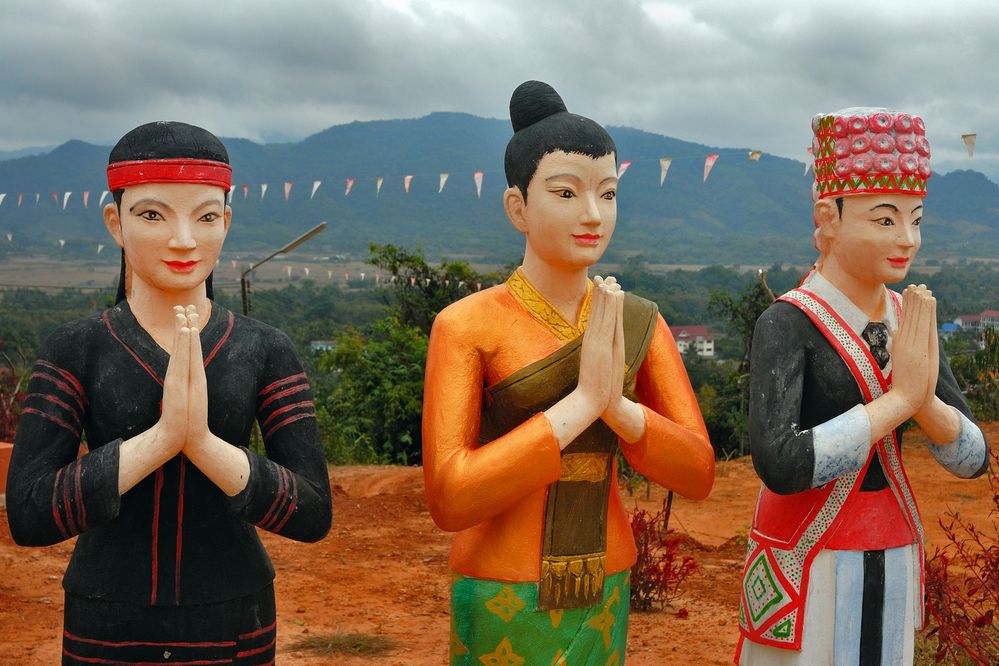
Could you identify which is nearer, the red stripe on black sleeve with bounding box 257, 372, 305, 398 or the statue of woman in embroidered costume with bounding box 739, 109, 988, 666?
the red stripe on black sleeve with bounding box 257, 372, 305, 398

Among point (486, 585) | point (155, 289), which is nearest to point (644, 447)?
point (486, 585)

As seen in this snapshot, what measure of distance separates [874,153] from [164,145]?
2.29 metres

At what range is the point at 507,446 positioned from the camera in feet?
11.2

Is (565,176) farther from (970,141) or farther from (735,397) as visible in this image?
(735,397)

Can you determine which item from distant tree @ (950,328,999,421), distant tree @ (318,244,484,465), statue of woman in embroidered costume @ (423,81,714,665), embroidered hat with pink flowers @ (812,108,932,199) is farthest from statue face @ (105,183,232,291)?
distant tree @ (950,328,999,421)

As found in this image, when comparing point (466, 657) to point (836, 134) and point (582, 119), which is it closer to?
point (582, 119)

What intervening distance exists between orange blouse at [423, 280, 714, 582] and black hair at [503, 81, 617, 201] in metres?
0.41

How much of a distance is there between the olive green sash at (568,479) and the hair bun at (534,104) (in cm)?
76

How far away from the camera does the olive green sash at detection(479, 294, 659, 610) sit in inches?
141

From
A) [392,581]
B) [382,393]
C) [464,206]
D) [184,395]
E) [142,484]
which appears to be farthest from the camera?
[464,206]

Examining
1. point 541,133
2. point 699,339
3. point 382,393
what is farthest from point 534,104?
point 699,339

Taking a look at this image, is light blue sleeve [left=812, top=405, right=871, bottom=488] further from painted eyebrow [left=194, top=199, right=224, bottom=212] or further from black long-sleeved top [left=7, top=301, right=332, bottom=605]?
painted eyebrow [left=194, top=199, right=224, bottom=212]

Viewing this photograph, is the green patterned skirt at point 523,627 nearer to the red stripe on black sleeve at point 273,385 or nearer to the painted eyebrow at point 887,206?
the red stripe on black sleeve at point 273,385

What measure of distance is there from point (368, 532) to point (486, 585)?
6.49m
